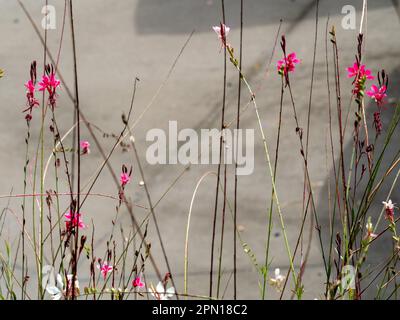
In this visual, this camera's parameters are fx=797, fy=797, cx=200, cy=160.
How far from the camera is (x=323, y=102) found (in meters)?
3.92

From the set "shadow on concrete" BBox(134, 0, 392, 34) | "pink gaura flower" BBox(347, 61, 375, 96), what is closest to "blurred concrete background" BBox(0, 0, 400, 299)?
"shadow on concrete" BBox(134, 0, 392, 34)

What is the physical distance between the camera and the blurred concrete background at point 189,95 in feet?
10.4

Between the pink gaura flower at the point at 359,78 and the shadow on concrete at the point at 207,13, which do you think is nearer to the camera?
the pink gaura flower at the point at 359,78

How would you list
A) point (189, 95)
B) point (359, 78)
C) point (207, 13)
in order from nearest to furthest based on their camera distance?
1. point (359, 78)
2. point (189, 95)
3. point (207, 13)

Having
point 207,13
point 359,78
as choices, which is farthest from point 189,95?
point 359,78

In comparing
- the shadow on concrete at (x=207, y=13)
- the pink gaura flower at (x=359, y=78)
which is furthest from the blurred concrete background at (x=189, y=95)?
the pink gaura flower at (x=359, y=78)

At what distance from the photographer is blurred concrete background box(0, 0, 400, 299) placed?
316cm

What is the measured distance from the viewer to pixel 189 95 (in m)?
4.09

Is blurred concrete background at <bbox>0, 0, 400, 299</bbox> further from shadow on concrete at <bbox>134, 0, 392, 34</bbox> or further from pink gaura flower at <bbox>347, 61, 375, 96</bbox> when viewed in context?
pink gaura flower at <bbox>347, 61, 375, 96</bbox>

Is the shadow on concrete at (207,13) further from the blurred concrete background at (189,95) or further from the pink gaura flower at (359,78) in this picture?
the pink gaura flower at (359,78)

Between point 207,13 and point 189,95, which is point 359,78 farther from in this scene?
point 207,13
